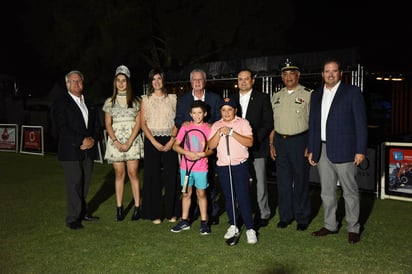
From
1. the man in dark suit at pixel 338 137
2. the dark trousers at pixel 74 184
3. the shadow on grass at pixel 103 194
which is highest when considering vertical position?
the man in dark suit at pixel 338 137

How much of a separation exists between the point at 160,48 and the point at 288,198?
1789 cm

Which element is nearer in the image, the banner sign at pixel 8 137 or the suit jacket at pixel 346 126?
the suit jacket at pixel 346 126

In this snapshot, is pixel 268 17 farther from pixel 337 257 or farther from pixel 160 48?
pixel 337 257

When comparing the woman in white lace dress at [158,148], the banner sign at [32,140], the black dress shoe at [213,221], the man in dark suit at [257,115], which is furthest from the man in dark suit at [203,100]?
the banner sign at [32,140]

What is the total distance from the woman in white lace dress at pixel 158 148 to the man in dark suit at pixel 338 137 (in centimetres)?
167

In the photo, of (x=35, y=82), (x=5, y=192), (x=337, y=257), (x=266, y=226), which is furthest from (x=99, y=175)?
(x=35, y=82)

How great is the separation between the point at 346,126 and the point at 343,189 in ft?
2.23

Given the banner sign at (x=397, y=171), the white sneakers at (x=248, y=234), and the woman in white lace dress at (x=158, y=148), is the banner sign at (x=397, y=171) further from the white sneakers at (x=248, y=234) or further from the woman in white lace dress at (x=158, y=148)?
the woman in white lace dress at (x=158, y=148)

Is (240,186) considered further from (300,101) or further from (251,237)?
(300,101)

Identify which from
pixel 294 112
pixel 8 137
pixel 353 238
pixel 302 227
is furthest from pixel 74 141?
pixel 8 137

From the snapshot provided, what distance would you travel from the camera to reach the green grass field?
4.29 metres

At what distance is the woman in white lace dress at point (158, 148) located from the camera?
18.6 feet

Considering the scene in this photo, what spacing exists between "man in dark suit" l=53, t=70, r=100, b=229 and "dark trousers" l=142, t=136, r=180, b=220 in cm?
72

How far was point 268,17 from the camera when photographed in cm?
2008
